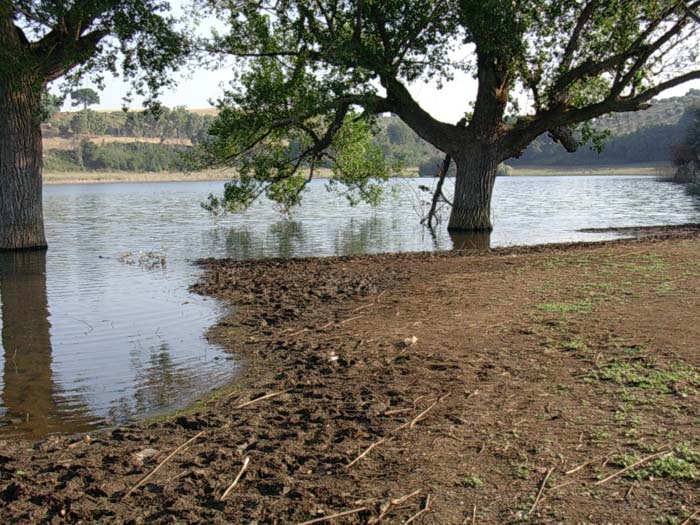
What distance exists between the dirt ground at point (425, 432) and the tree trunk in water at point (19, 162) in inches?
462

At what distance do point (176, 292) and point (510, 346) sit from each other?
7.27m

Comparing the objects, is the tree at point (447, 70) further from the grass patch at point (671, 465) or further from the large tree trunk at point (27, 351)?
the grass patch at point (671, 465)

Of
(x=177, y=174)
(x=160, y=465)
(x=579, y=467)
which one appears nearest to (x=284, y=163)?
(x=160, y=465)

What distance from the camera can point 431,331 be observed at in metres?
8.04

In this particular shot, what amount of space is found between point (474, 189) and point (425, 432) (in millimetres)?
16588

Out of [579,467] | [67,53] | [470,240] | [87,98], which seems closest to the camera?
[579,467]

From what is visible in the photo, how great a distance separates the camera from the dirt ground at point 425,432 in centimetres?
400

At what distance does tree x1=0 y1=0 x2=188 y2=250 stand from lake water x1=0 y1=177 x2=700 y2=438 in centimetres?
127

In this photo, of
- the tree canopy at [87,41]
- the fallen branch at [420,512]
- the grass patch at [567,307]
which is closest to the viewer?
the fallen branch at [420,512]

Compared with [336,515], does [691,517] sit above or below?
above

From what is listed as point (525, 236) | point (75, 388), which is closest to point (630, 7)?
point (525, 236)

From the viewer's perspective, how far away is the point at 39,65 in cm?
1819

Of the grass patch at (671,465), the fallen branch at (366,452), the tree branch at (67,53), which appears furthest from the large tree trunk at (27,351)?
the tree branch at (67,53)

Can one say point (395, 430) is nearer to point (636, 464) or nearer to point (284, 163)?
point (636, 464)
